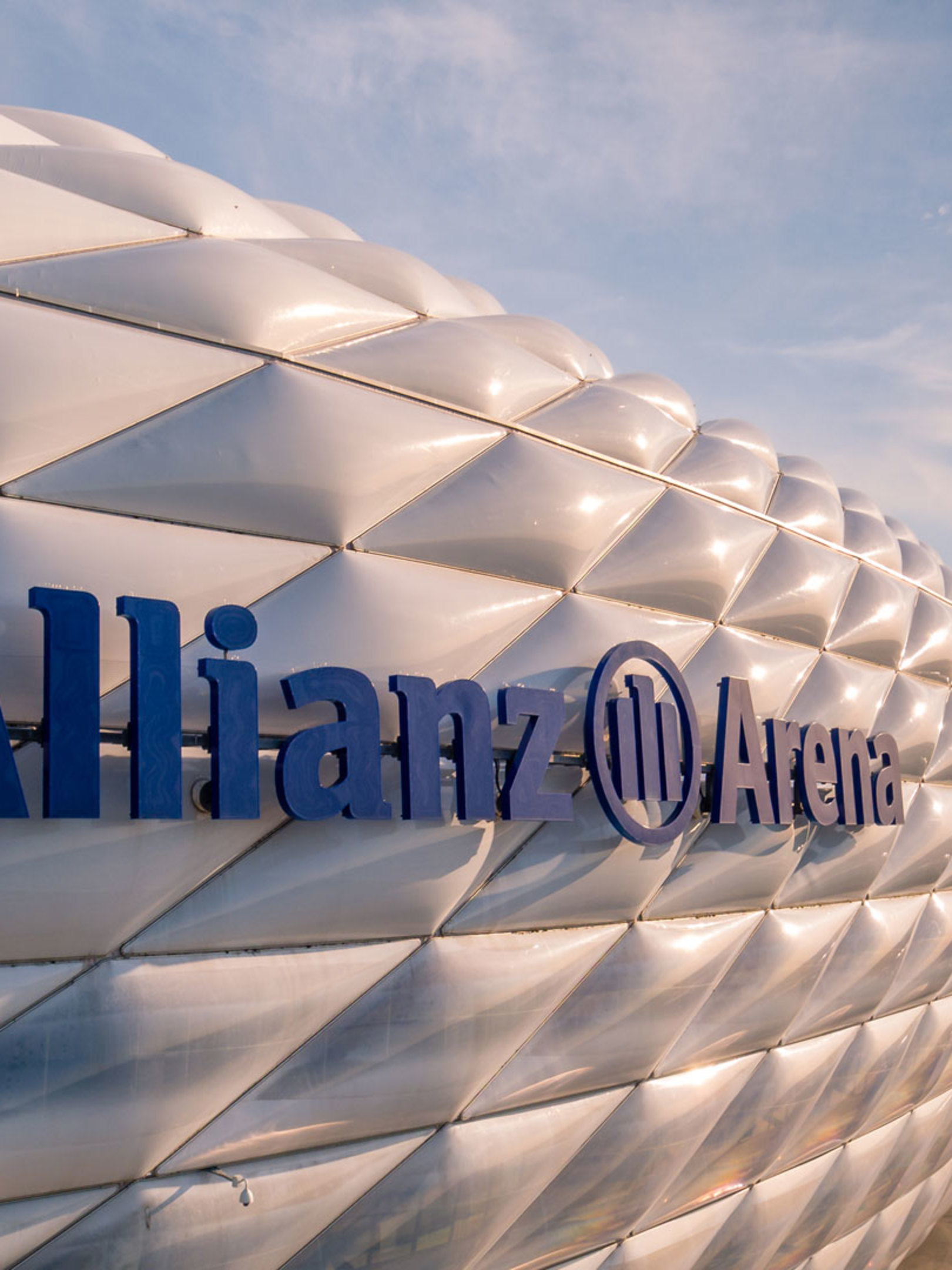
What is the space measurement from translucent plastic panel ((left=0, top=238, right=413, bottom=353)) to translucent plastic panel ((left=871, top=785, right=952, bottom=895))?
18.5ft

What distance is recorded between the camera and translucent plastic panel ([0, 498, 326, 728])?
411cm

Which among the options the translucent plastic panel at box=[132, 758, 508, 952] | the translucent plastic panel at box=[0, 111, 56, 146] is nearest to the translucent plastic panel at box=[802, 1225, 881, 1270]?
the translucent plastic panel at box=[132, 758, 508, 952]

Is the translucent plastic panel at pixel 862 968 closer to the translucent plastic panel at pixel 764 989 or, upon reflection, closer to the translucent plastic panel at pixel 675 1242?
the translucent plastic panel at pixel 764 989

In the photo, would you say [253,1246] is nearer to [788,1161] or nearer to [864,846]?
[788,1161]

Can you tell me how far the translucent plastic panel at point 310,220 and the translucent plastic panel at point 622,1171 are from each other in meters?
5.82

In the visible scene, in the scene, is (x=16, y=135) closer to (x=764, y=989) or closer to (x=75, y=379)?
(x=75, y=379)

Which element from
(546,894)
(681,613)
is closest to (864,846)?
(681,613)

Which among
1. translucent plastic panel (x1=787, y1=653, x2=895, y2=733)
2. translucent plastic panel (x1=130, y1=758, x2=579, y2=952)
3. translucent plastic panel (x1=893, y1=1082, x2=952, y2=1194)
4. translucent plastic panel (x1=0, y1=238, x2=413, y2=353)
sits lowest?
translucent plastic panel (x1=893, y1=1082, x2=952, y2=1194)

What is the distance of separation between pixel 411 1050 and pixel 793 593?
13.9 feet

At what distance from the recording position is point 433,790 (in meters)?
4.94

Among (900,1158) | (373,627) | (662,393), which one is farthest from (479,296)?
(900,1158)

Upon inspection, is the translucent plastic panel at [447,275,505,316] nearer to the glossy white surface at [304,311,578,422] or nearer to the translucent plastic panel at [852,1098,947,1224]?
the glossy white surface at [304,311,578,422]

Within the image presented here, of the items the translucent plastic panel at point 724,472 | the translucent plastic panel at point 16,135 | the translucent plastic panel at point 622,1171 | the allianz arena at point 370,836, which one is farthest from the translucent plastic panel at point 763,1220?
the translucent plastic panel at point 16,135

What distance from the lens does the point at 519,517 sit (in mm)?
5809
